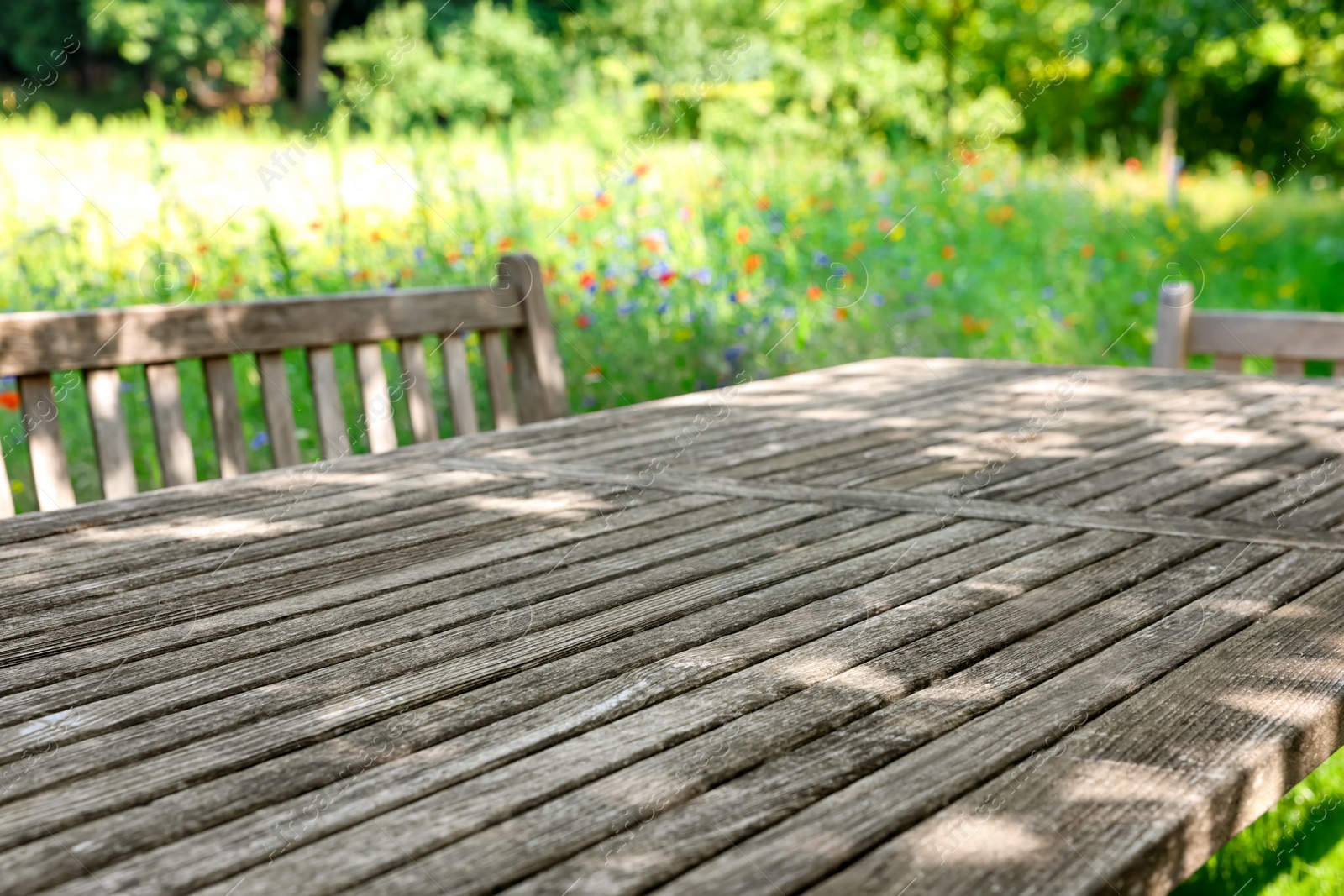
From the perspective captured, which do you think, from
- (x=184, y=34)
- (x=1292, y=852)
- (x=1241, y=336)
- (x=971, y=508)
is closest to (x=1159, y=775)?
(x=971, y=508)

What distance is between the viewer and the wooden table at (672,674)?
92 centimetres

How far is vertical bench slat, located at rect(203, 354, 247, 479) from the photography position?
2.46 m

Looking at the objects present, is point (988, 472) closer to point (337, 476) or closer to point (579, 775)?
point (337, 476)

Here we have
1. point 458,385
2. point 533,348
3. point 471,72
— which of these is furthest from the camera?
point 471,72

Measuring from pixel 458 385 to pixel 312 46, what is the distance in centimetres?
2299

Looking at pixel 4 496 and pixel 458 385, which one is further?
pixel 458 385

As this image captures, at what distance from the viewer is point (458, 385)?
9.31ft

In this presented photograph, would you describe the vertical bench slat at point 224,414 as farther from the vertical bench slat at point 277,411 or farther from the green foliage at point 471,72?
the green foliage at point 471,72

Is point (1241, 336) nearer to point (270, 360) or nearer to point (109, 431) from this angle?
point (270, 360)

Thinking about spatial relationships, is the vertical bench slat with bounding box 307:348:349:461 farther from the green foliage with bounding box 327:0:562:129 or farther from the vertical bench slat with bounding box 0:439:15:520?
the green foliage with bounding box 327:0:562:129

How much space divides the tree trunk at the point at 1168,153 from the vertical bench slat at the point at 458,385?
301 inches

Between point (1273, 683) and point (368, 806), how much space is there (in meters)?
0.88

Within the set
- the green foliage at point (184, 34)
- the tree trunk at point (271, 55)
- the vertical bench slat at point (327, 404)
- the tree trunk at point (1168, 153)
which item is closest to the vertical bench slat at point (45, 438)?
the vertical bench slat at point (327, 404)

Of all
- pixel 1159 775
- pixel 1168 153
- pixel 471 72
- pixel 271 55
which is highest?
pixel 271 55
